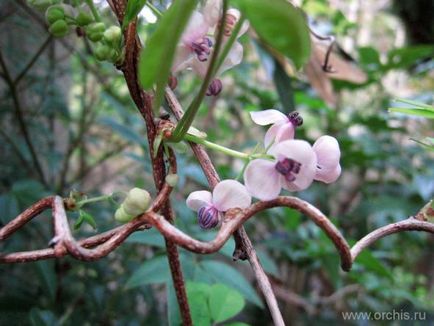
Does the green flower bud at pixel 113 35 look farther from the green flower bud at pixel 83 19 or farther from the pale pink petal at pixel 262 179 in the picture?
the pale pink petal at pixel 262 179

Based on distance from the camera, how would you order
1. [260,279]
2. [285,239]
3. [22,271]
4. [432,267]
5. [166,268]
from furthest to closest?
[432,267] < [285,239] < [22,271] < [166,268] < [260,279]

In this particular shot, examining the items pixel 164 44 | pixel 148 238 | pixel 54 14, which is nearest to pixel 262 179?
pixel 164 44

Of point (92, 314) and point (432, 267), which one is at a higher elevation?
point (92, 314)

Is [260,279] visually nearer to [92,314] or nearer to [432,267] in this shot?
[92,314]

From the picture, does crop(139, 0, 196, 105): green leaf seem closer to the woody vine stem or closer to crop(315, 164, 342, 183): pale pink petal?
the woody vine stem

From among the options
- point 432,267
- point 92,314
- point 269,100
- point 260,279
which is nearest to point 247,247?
point 260,279

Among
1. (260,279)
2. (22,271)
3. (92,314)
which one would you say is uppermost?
(260,279)
